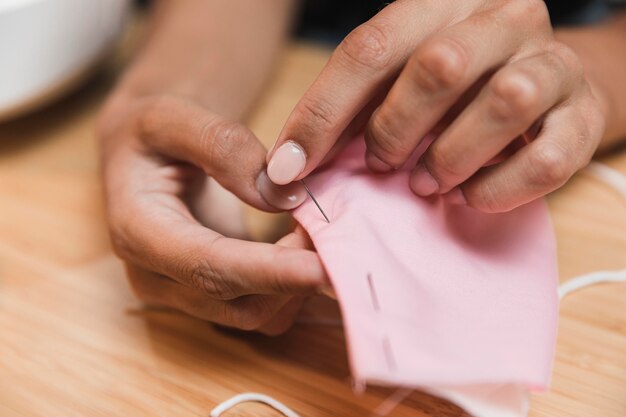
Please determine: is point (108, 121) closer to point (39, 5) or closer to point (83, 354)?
point (39, 5)

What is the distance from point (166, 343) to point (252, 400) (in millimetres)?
94

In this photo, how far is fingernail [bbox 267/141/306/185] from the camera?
452 mm

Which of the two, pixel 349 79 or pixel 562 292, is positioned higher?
pixel 349 79

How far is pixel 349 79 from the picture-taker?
0.44m

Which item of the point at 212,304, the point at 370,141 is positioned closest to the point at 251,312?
the point at 212,304

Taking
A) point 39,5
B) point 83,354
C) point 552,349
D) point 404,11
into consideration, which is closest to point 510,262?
point 552,349

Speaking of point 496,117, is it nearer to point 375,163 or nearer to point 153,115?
point 375,163

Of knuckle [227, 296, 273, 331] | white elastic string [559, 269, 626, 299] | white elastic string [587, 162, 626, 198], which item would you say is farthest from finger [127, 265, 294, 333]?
white elastic string [587, 162, 626, 198]

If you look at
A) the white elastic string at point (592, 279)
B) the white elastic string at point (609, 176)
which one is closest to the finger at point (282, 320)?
the white elastic string at point (592, 279)

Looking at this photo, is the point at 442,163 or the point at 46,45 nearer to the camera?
the point at 442,163

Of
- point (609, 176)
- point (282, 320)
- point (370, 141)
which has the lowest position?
point (609, 176)

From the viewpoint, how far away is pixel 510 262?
1.56ft

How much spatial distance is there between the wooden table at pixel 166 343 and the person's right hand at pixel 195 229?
0.10 feet

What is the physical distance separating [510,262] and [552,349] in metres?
0.07
